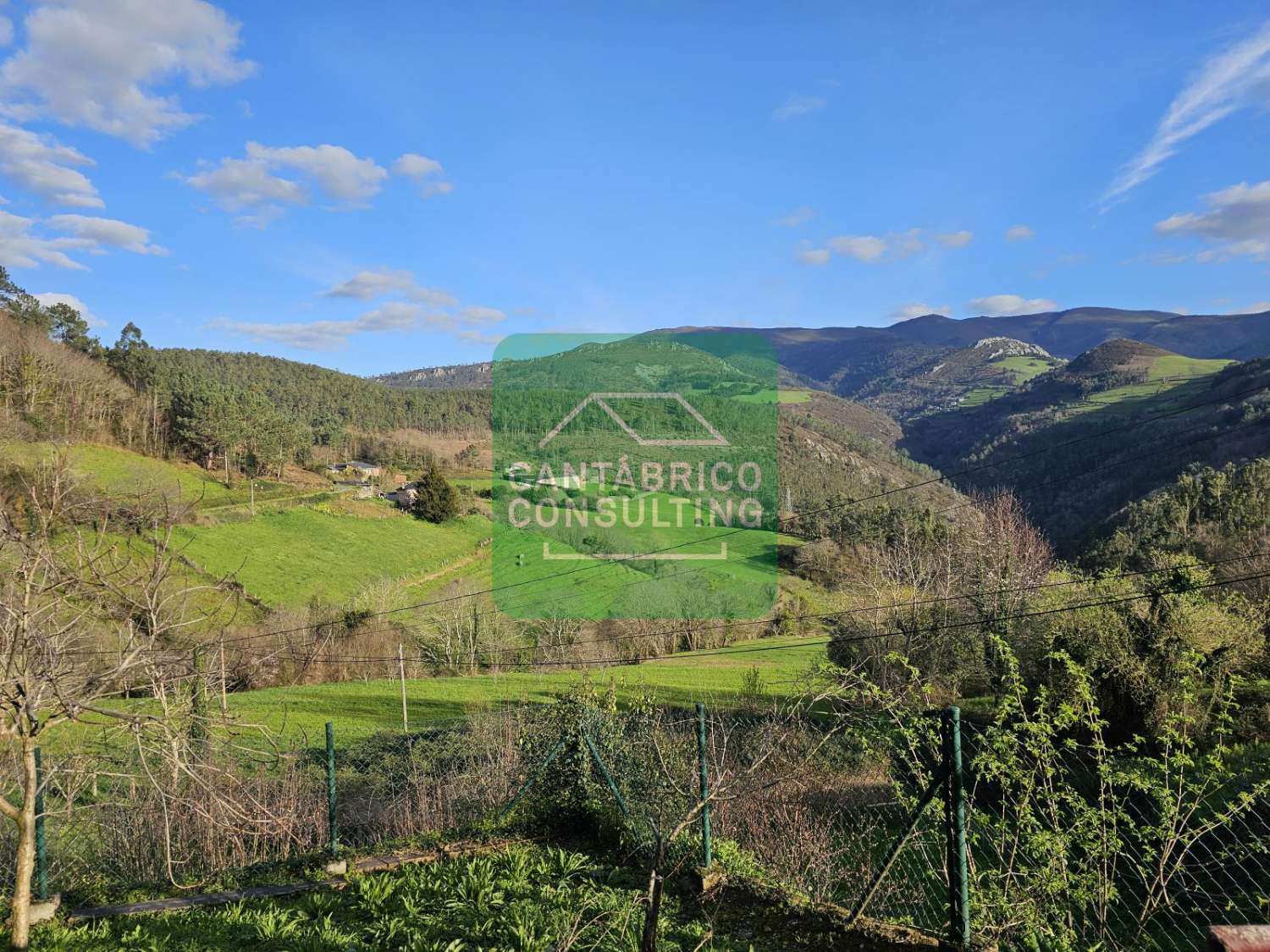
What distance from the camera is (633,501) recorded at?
44.0 m

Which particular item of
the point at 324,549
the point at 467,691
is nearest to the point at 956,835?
the point at 467,691

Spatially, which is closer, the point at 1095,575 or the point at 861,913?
the point at 861,913

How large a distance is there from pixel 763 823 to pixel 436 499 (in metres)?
43.4

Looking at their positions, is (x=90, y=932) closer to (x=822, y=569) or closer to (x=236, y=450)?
(x=822, y=569)

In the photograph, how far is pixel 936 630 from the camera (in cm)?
2138

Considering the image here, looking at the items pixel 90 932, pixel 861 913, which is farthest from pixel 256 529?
pixel 861 913

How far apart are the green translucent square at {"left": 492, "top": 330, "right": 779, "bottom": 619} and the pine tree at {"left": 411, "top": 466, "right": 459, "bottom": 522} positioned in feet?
10.1

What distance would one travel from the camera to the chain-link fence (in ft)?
13.1

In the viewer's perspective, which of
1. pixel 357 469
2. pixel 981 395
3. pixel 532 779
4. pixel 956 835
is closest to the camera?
pixel 956 835

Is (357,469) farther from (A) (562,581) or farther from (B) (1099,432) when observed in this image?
(B) (1099,432)

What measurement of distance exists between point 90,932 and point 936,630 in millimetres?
21093

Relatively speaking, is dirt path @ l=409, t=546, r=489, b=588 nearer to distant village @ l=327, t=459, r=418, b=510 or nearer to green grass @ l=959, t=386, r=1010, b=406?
distant village @ l=327, t=459, r=418, b=510

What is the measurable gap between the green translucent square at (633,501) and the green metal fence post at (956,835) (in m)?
24.7

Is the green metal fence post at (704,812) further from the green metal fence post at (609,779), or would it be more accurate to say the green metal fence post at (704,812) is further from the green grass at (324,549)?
the green grass at (324,549)
